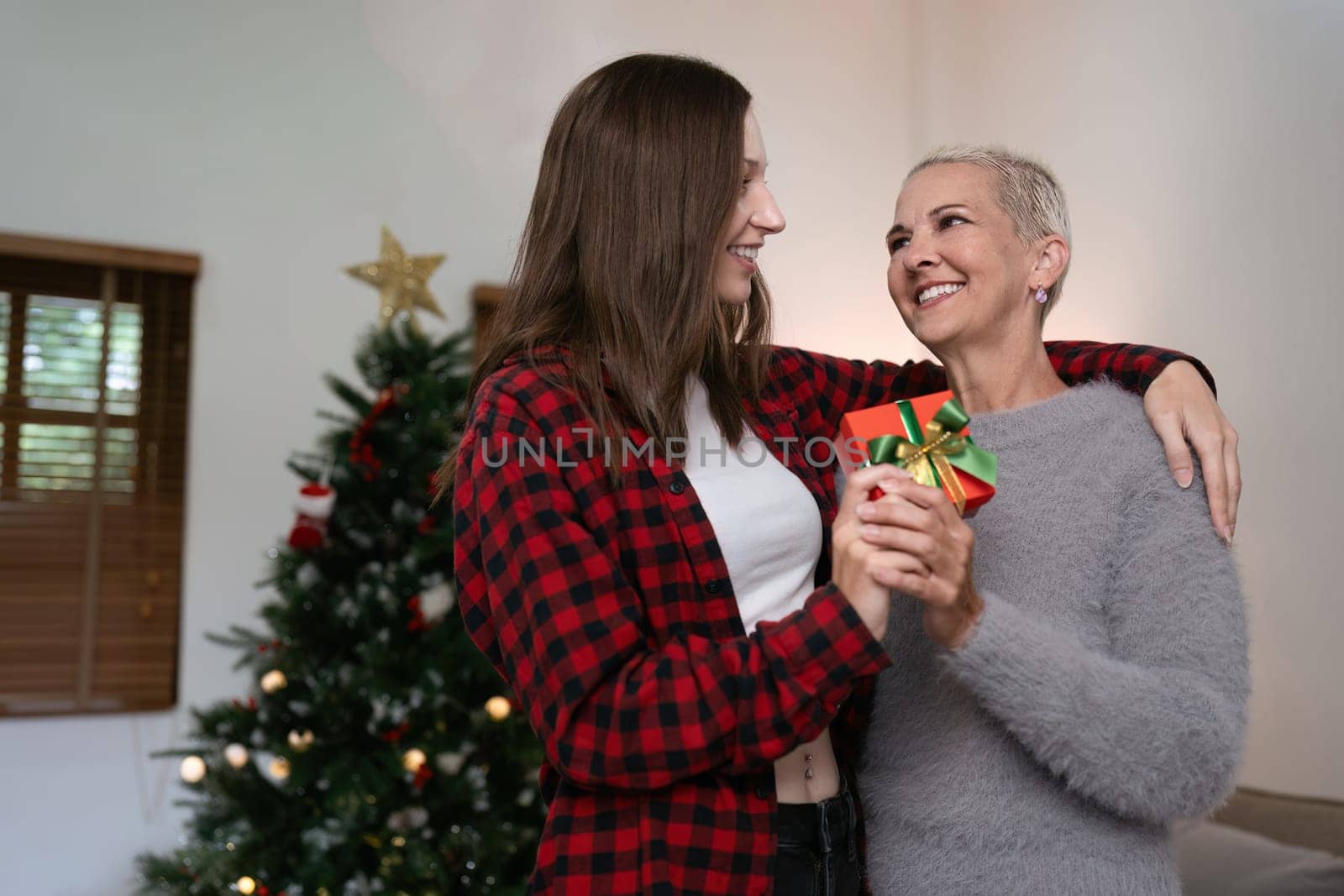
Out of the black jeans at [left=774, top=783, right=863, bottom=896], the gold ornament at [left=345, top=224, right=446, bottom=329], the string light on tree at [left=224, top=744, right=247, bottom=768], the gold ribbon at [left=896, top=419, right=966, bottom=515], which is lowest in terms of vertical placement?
the string light on tree at [left=224, top=744, right=247, bottom=768]

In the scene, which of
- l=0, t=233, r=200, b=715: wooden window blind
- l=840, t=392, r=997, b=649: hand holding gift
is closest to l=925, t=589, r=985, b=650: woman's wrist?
l=840, t=392, r=997, b=649: hand holding gift

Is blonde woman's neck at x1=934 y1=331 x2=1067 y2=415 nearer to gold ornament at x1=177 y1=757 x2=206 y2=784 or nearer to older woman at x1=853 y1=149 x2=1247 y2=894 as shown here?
older woman at x1=853 y1=149 x2=1247 y2=894

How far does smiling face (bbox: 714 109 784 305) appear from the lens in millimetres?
1218

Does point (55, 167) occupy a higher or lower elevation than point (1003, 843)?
higher

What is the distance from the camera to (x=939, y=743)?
50.1 inches

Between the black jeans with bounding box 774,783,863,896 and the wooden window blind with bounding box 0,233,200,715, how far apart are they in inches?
105

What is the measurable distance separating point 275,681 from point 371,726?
0.24 meters

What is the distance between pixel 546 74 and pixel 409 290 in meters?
1.00

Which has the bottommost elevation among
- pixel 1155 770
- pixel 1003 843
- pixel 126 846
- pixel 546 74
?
pixel 126 846

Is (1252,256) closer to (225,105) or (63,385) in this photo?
(225,105)

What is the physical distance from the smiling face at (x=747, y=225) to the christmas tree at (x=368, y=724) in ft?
4.81

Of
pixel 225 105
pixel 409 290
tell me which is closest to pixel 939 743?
pixel 409 290

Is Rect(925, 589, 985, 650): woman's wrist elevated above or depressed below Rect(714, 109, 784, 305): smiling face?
below

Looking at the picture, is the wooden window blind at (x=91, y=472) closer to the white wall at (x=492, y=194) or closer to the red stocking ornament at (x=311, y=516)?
the white wall at (x=492, y=194)
